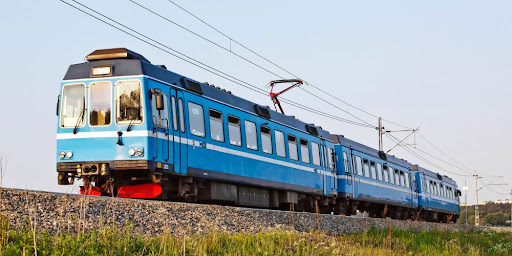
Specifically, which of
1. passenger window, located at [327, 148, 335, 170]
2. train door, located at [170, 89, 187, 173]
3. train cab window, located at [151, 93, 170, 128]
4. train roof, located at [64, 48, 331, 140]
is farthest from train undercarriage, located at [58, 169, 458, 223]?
passenger window, located at [327, 148, 335, 170]

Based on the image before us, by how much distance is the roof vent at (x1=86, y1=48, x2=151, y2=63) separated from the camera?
547 inches

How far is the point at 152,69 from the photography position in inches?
545

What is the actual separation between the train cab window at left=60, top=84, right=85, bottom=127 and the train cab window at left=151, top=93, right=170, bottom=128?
59.3 inches

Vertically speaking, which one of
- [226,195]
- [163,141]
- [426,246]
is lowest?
[426,246]

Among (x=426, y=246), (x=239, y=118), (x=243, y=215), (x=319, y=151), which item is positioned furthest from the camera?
(x=319, y=151)

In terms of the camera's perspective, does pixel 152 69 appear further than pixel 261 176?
No

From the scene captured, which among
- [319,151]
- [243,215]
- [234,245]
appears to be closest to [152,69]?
[243,215]

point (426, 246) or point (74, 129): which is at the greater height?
point (74, 129)

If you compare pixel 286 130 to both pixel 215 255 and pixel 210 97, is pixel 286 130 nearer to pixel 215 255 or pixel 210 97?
pixel 210 97

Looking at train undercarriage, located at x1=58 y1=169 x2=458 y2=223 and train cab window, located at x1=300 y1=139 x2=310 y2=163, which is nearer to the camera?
train undercarriage, located at x1=58 y1=169 x2=458 y2=223

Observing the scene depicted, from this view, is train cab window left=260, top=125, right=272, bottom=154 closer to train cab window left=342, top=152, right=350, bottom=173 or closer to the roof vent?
the roof vent

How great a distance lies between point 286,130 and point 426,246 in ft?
21.3

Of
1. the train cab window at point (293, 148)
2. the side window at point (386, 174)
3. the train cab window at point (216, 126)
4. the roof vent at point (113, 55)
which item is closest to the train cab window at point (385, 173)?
the side window at point (386, 174)

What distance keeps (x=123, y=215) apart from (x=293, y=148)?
11.2m
